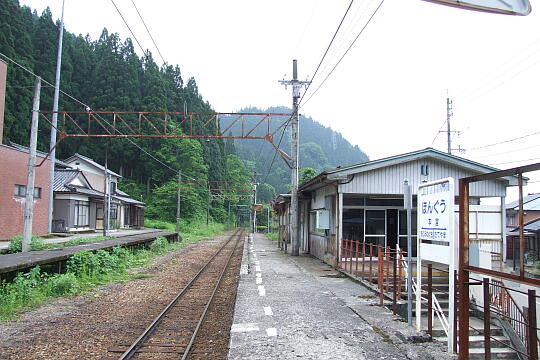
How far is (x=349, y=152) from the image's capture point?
105 m

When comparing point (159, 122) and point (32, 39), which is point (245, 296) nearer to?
point (159, 122)

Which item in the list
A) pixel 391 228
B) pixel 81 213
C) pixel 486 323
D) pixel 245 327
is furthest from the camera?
pixel 81 213

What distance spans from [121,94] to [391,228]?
39.9 metres

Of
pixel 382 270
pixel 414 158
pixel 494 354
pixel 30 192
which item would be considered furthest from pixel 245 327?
pixel 30 192

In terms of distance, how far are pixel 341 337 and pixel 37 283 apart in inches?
284

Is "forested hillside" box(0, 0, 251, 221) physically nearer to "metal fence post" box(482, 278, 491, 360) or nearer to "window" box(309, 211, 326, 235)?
"window" box(309, 211, 326, 235)

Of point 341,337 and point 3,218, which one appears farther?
point 3,218

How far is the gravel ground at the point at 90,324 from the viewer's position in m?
5.53

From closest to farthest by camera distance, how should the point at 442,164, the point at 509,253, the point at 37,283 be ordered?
1. the point at 37,283
2. the point at 442,164
3. the point at 509,253

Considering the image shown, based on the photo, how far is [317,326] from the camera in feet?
21.4

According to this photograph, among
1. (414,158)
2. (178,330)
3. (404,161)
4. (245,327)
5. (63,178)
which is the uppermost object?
(63,178)

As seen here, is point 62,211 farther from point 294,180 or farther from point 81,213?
point 294,180

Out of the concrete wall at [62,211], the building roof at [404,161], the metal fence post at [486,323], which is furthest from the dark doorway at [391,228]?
the concrete wall at [62,211]

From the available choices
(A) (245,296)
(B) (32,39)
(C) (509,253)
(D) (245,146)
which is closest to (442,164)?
(A) (245,296)
